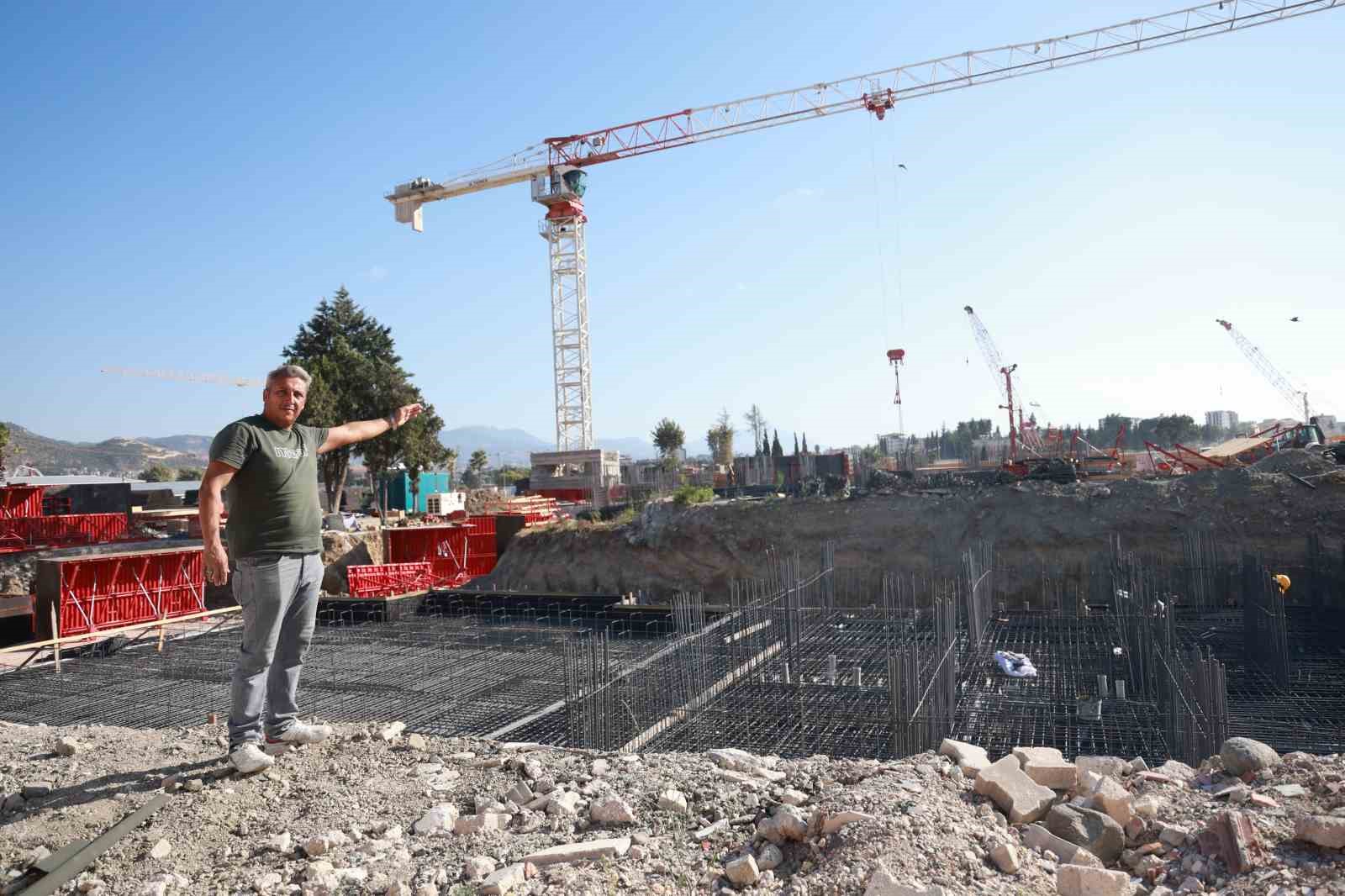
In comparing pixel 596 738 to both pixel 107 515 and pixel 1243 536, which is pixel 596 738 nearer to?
pixel 1243 536

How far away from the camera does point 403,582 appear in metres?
15.7

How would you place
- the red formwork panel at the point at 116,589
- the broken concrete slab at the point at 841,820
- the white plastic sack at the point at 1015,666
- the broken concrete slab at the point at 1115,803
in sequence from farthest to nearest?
the red formwork panel at the point at 116,589 → the white plastic sack at the point at 1015,666 → the broken concrete slab at the point at 1115,803 → the broken concrete slab at the point at 841,820

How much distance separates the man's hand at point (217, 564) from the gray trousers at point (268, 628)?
9cm

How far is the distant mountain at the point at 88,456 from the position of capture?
323ft

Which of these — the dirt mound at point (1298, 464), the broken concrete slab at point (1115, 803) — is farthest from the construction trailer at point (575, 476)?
the broken concrete slab at point (1115, 803)

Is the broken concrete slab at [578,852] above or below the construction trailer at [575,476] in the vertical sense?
below

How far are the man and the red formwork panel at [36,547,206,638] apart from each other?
830cm

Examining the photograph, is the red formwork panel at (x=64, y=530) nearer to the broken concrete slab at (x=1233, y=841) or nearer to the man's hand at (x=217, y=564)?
the man's hand at (x=217, y=564)

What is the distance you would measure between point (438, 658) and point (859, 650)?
4749 mm

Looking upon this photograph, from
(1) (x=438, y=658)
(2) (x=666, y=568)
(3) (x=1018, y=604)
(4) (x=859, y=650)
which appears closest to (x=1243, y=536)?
(3) (x=1018, y=604)

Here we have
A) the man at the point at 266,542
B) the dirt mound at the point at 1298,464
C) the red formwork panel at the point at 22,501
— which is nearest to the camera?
the man at the point at 266,542

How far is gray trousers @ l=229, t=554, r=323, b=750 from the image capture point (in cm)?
340

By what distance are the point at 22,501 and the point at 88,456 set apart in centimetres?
11245

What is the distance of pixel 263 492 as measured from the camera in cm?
344
